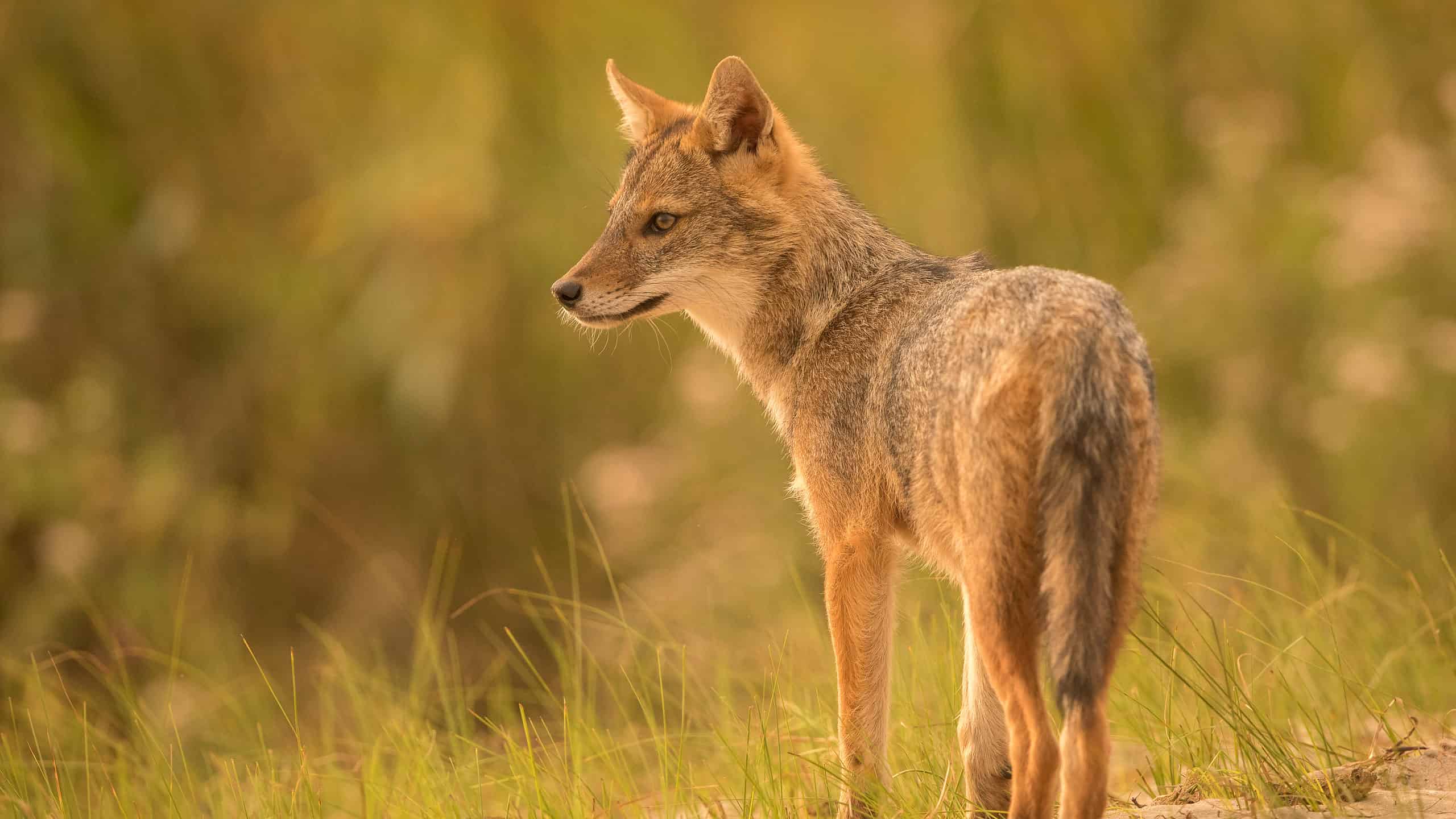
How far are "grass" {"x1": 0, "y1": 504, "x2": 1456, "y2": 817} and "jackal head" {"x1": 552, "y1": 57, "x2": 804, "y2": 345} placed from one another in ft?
3.15

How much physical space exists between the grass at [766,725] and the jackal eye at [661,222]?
3.87 feet

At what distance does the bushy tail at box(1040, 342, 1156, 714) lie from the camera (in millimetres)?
2873

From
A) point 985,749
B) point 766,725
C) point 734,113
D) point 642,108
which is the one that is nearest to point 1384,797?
point 985,749

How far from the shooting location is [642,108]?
5.13 meters

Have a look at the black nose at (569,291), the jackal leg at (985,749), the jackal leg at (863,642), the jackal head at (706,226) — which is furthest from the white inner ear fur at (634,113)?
the jackal leg at (985,749)

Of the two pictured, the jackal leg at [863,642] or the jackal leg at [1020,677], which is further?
the jackal leg at [863,642]

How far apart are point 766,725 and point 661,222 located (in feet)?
5.56

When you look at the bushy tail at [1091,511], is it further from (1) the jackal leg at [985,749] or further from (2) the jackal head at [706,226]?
(2) the jackal head at [706,226]

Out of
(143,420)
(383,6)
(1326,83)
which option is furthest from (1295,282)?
(143,420)

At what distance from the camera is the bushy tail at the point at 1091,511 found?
2873mm

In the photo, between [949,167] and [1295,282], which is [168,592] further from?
[1295,282]

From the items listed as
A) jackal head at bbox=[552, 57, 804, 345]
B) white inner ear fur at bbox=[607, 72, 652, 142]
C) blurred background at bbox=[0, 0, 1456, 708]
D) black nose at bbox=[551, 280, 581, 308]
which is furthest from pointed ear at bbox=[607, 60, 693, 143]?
blurred background at bbox=[0, 0, 1456, 708]

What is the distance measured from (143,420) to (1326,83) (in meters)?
8.03

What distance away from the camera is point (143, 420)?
9469 millimetres
